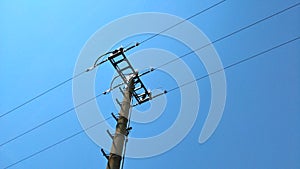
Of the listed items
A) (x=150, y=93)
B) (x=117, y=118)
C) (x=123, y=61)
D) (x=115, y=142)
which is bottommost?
(x=115, y=142)

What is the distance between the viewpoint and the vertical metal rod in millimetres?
8156

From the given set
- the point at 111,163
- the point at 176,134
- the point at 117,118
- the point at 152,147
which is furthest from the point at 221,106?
the point at 111,163

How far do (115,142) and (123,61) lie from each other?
2.91m

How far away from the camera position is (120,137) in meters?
8.66

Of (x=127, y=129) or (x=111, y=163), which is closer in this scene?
(x=111, y=163)

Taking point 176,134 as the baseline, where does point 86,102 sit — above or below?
above

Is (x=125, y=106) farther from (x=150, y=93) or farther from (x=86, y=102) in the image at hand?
(x=86, y=102)

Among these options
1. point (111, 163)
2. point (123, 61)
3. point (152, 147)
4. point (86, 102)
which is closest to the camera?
point (111, 163)

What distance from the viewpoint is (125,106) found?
9.34 m

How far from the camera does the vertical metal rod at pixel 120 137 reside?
26.8 ft

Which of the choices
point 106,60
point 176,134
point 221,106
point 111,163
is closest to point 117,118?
point 111,163

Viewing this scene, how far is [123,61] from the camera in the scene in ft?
34.4

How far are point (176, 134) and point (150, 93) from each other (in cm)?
198

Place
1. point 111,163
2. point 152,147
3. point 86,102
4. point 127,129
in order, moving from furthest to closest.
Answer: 1. point 86,102
2. point 152,147
3. point 127,129
4. point 111,163
